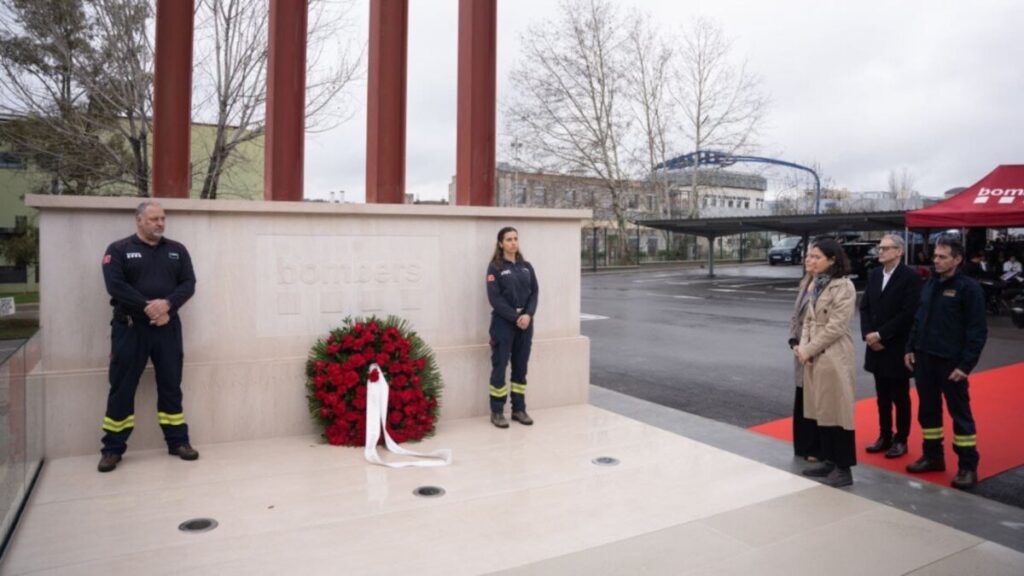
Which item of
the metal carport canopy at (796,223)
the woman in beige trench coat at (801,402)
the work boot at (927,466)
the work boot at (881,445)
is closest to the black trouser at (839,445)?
the woman in beige trench coat at (801,402)

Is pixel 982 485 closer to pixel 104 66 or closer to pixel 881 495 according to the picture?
pixel 881 495

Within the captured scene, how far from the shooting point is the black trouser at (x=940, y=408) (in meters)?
5.39

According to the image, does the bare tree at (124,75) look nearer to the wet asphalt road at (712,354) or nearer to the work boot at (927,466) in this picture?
the wet asphalt road at (712,354)

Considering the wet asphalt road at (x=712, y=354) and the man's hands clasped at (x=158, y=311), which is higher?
the man's hands clasped at (x=158, y=311)

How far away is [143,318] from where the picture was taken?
5527mm

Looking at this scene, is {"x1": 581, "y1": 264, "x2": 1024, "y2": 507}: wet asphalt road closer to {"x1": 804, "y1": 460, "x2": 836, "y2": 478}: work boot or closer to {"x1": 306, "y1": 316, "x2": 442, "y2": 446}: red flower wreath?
{"x1": 804, "y1": 460, "x2": 836, "y2": 478}: work boot

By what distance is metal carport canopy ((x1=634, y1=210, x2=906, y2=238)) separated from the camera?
27145 mm

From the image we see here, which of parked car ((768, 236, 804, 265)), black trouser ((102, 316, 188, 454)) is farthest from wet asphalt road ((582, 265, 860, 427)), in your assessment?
parked car ((768, 236, 804, 265))

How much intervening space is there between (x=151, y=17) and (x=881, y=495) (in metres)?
15.3

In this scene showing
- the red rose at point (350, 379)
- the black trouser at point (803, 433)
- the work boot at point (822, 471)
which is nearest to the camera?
the work boot at point (822, 471)

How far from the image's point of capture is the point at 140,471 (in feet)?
18.0

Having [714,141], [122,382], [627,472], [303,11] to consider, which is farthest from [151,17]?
[714,141]

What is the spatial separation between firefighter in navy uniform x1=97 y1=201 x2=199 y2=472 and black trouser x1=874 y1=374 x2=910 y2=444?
5817mm

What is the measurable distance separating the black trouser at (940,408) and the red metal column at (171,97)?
6.63 metres
